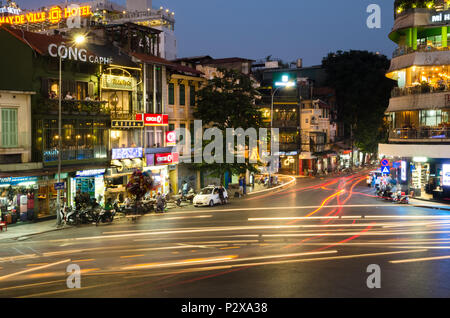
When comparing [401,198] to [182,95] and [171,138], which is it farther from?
[182,95]

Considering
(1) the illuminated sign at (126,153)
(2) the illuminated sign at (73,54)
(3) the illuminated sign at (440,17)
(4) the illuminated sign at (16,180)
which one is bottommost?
(4) the illuminated sign at (16,180)

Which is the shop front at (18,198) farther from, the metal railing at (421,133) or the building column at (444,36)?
the building column at (444,36)

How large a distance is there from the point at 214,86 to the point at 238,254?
3161 centimetres

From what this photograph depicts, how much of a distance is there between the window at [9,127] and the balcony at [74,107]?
1.52m

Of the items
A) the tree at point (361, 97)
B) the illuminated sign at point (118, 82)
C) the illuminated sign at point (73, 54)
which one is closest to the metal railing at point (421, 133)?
the illuminated sign at point (118, 82)

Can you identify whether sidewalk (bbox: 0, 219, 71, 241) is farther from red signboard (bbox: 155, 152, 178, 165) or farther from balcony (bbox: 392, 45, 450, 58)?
balcony (bbox: 392, 45, 450, 58)

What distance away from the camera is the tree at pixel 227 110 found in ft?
144

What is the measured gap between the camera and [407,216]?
30875 mm

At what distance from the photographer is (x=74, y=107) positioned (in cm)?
3241

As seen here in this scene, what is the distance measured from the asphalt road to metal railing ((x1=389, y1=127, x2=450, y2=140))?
12.2 m

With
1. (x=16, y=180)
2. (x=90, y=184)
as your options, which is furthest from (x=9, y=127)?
(x=90, y=184)
